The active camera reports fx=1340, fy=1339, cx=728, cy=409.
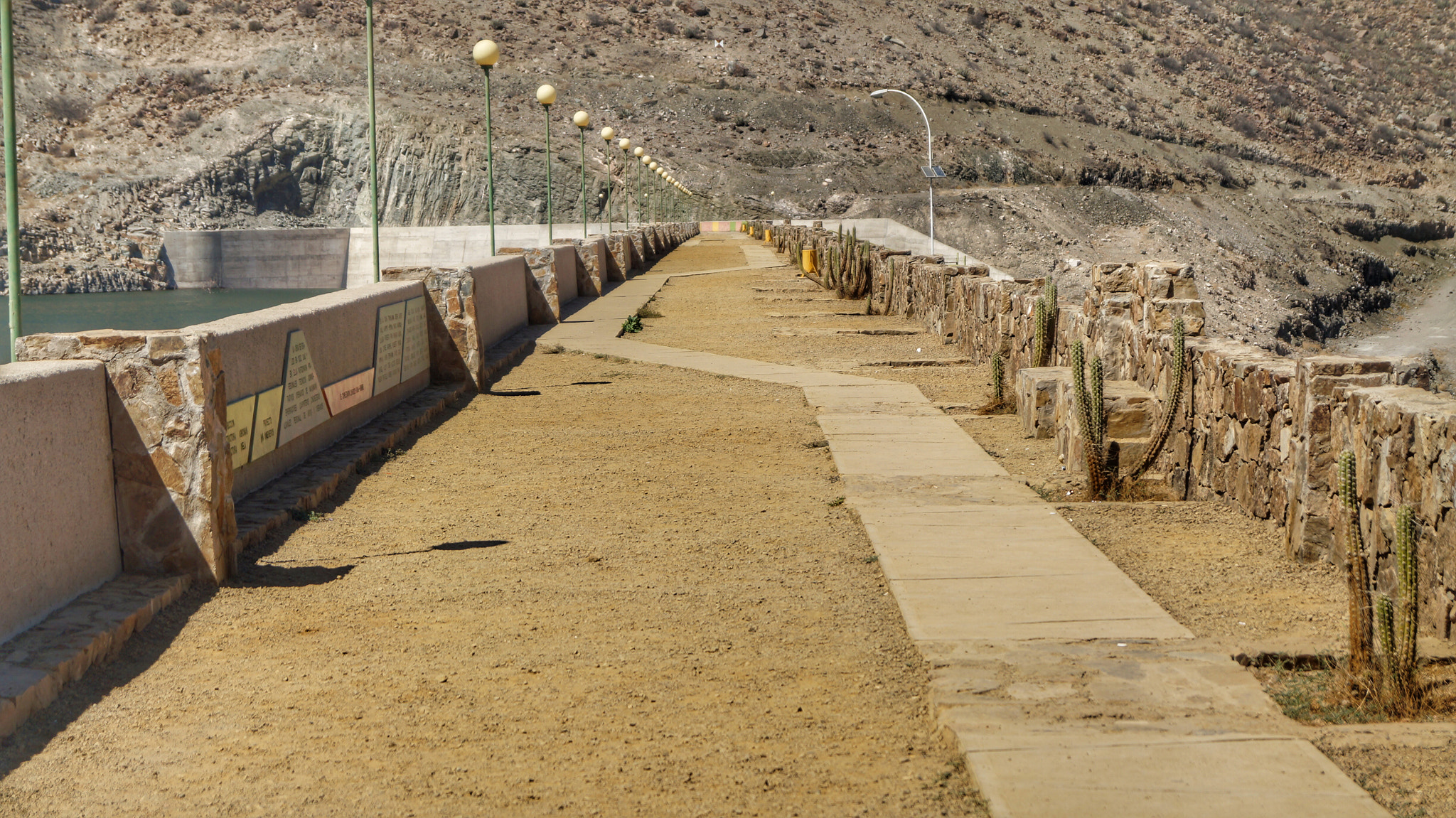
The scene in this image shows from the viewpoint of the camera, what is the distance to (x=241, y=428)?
300 inches

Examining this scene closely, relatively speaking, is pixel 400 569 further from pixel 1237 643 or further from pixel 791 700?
pixel 1237 643

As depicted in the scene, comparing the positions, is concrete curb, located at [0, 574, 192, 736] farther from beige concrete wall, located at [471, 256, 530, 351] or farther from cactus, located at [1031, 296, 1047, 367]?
beige concrete wall, located at [471, 256, 530, 351]

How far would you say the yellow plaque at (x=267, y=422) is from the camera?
26.0ft

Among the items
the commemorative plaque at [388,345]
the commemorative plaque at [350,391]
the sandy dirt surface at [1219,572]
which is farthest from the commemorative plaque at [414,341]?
the sandy dirt surface at [1219,572]

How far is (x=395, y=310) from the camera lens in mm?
11750

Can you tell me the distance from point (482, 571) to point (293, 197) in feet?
255

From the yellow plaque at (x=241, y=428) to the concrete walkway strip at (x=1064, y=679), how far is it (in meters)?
3.55

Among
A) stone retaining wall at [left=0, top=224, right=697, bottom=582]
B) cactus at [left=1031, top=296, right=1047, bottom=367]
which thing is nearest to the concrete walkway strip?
stone retaining wall at [left=0, top=224, right=697, bottom=582]

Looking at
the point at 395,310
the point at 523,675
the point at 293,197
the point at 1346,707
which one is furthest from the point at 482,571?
the point at 293,197

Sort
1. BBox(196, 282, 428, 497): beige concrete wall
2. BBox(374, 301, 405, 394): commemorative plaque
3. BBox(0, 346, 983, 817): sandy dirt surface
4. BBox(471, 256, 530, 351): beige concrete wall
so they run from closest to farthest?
1. BBox(0, 346, 983, 817): sandy dirt surface
2. BBox(196, 282, 428, 497): beige concrete wall
3. BBox(374, 301, 405, 394): commemorative plaque
4. BBox(471, 256, 530, 351): beige concrete wall

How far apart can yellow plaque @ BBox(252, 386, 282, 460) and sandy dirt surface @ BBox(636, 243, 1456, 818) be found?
4790mm

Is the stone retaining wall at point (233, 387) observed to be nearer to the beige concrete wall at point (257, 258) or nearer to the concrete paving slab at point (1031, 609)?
the concrete paving slab at point (1031, 609)

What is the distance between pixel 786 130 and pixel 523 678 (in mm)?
88223

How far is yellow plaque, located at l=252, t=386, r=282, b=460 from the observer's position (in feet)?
26.0
